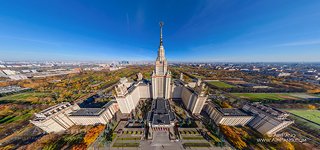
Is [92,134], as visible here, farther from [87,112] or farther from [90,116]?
[87,112]

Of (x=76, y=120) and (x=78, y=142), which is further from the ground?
(x=76, y=120)

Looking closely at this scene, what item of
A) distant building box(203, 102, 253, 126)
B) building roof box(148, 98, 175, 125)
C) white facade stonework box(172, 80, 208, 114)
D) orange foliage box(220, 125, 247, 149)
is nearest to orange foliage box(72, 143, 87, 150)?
building roof box(148, 98, 175, 125)

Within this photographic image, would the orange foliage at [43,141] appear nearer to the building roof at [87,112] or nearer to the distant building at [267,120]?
the building roof at [87,112]

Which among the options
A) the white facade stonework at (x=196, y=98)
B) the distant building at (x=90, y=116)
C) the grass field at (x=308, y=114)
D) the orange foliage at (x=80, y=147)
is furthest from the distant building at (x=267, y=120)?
the orange foliage at (x=80, y=147)

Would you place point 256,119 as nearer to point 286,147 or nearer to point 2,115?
point 286,147

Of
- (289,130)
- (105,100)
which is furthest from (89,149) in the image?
(289,130)

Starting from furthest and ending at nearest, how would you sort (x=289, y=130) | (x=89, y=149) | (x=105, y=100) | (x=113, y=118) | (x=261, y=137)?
(x=105, y=100), (x=113, y=118), (x=289, y=130), (x=261, y=137), (x=89, y=149)
